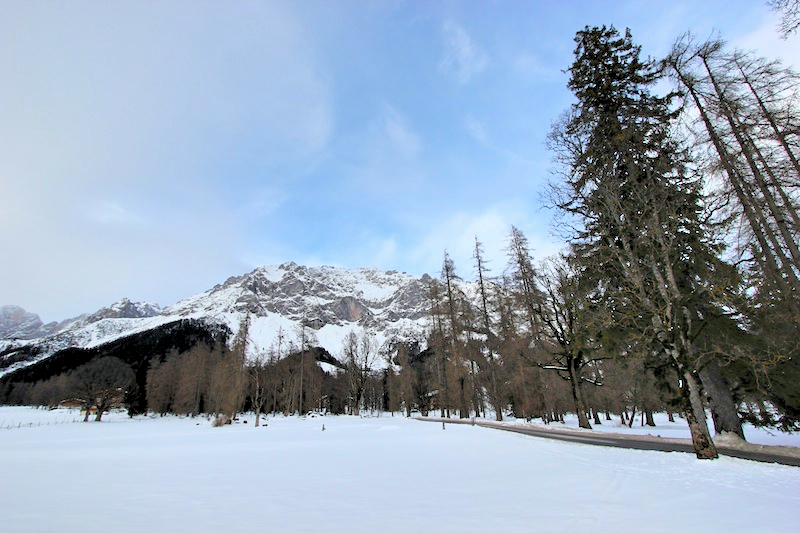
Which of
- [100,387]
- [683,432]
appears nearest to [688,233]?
[683,432]

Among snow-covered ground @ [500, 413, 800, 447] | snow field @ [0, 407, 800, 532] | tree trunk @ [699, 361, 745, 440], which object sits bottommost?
snow field @ [0, 407, 800, 532]

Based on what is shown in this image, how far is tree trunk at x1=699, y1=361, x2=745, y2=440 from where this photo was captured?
14.0 m

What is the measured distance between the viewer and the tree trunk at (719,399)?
14.0 metres

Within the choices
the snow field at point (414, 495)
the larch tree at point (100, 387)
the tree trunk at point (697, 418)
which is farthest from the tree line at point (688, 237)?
the larch tree at point (100, 387)

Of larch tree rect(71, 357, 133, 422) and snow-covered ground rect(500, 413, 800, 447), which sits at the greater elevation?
larch tree rect(71, 357, 133, 422)

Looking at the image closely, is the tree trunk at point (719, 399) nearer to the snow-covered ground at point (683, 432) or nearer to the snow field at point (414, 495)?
the snow-covered ground at point (683, 432)

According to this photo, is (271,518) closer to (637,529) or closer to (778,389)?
(637,529)

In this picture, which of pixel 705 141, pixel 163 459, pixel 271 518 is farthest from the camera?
pixel 163 459

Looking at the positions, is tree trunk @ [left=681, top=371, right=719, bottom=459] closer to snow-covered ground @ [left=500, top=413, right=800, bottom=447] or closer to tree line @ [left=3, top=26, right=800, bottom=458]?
tree line @ [left=3, top=26, right=800, bottom=458]

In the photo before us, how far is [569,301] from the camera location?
2134cm

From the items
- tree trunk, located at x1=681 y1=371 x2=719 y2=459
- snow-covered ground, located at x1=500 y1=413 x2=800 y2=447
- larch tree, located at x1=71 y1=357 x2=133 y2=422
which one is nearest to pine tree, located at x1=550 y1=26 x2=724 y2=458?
tree trunk, located at x1=681 y1=371 x2=719 y2=459

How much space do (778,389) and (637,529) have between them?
45.4ft

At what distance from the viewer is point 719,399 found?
1419 centimetres

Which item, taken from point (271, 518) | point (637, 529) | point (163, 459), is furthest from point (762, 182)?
point (163, 459)
